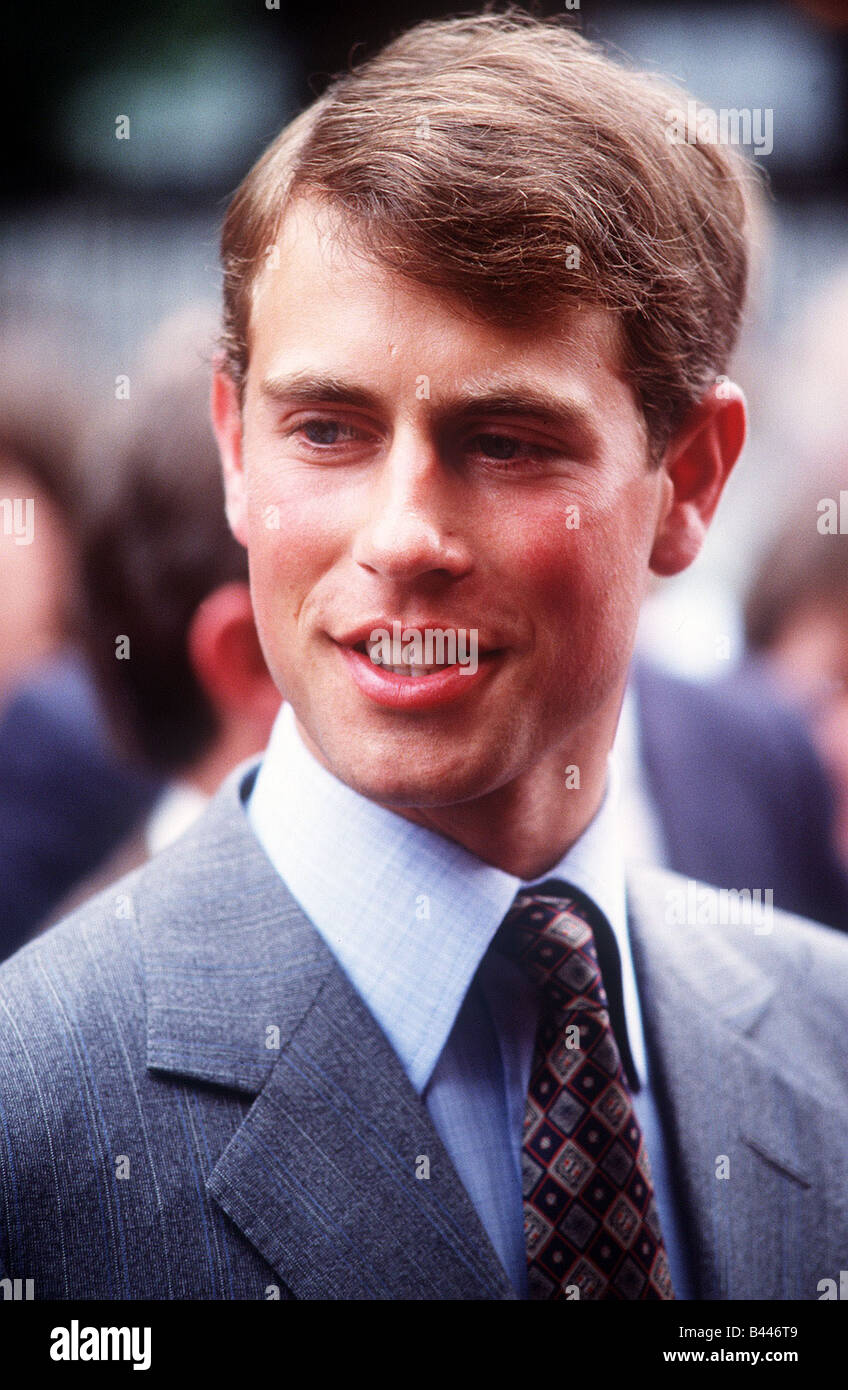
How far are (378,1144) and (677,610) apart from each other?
1.21 m

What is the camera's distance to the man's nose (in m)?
1.20

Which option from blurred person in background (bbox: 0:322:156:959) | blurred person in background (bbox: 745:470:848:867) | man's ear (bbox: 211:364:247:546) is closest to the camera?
man's ear (bbox: 211:364:247:546)

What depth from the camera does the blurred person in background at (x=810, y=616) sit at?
7.26 feet

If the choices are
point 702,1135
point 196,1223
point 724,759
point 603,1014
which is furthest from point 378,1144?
point 724,759

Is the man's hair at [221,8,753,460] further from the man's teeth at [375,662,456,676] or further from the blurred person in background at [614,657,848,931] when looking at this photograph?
the blurred person in background at [614,657,848,931]

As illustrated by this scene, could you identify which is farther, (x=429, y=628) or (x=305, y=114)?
(x=305, y=114)

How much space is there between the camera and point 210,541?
176cm

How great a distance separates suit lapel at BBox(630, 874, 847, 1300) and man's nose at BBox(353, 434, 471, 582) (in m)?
0.61

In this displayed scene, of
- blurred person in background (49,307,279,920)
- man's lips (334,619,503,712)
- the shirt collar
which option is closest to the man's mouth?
man's lips (334,619,503,712)

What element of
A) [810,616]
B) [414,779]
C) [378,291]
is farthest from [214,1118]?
[810,616]

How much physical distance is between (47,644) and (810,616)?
4.44 ft

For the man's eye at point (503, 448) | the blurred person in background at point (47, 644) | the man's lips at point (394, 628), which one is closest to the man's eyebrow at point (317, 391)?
the man's eye at point (503, 448)

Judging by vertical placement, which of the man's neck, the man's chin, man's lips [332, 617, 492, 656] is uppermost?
man's lips [332, 617, 492, 656]

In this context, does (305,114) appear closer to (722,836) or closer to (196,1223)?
(196,1223)
